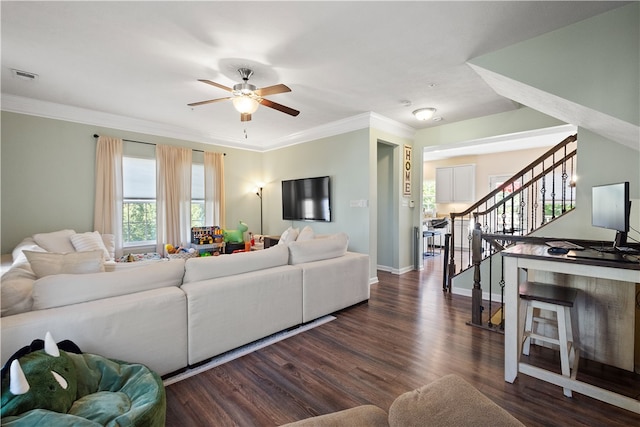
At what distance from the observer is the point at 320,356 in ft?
7.94

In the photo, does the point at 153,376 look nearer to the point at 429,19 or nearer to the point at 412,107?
the point at 429,19

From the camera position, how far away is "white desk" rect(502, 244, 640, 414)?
169cm

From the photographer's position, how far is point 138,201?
201 inches

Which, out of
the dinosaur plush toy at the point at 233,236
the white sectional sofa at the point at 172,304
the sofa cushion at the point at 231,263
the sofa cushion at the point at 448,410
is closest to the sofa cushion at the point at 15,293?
the white sectional sofa at the point at 172,304

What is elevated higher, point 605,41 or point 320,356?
point 605,41

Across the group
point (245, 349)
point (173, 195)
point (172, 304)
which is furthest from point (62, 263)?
point (173, 195)

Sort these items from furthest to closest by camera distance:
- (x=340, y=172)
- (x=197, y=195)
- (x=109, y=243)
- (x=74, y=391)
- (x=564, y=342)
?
(x=197, y=195) → (x=340, y=172) → (x=109, y=243) → (x=564, y=342) → (x=74, y=391)

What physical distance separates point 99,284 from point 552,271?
3.11 metres

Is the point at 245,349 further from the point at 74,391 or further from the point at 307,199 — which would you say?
the point at 307,199

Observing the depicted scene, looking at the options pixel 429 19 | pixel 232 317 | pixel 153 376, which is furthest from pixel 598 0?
pixel 153 376

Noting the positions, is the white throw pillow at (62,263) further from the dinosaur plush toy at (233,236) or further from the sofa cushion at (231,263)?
the dinosaur plush toy at (233,236)

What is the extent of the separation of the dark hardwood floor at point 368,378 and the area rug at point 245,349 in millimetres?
70

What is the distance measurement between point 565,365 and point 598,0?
8.51ft

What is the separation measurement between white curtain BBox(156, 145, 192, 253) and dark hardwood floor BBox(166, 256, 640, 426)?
3.67m
